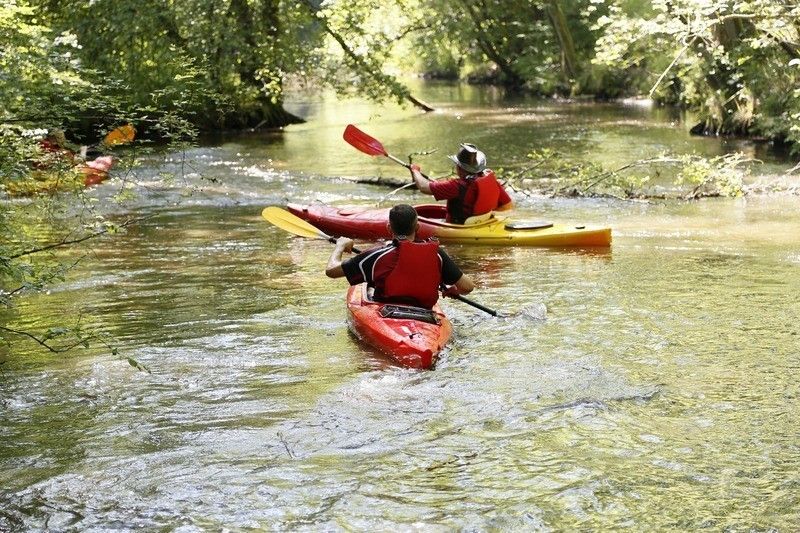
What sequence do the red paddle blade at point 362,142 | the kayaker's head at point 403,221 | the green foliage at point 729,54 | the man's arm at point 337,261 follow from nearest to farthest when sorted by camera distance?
the kayaker's head at point 403,221, the man's arm at point 337,261, the red paddle blade at point 362,142, the green foliage at point 729,54

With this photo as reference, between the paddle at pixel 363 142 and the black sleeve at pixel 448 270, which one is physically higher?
the paddle at pixel 363 142

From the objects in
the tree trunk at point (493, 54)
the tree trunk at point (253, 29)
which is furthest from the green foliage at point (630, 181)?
the tree trunk at point (493, 54)

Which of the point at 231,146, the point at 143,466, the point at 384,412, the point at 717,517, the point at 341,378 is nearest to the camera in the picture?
the point at 717,517

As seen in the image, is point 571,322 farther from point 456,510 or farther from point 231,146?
point 231,146

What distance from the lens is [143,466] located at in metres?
4.54

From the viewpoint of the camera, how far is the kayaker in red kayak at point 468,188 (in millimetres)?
9367

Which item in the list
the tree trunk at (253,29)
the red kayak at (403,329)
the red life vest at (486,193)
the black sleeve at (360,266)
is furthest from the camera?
the tree trunk at (253,29)

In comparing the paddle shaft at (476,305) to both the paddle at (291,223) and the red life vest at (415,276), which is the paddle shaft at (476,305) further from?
the paddle at (291,223)

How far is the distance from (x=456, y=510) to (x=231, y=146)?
14773 millimetres

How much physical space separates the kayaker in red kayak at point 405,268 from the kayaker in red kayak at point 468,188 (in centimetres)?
308


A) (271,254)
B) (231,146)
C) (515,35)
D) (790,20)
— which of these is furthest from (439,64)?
(271,254)

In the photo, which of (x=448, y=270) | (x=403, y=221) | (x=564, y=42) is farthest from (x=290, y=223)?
(x=564, y=42)

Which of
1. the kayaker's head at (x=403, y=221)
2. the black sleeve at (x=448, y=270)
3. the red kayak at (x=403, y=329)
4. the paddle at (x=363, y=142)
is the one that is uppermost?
the paddle at (x=363, y=142)

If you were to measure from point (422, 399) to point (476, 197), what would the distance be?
4455 mm
